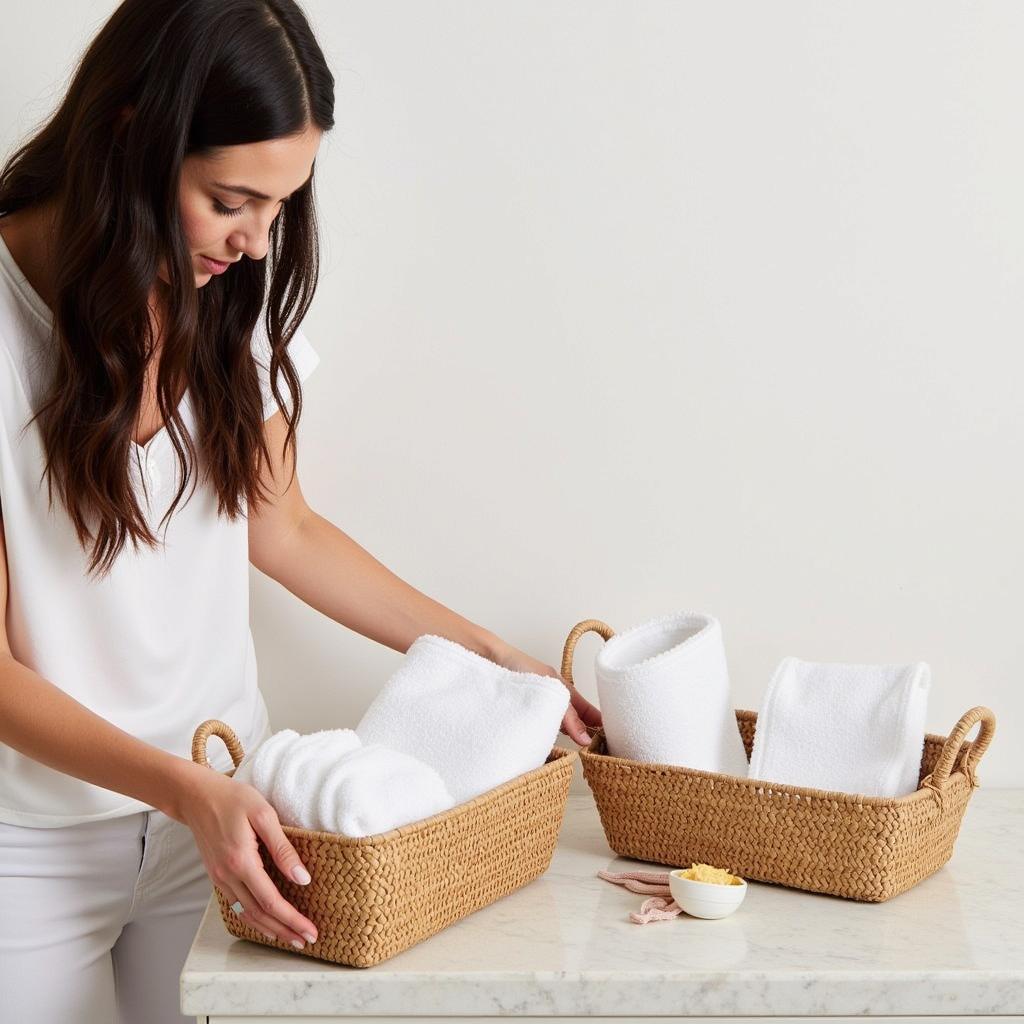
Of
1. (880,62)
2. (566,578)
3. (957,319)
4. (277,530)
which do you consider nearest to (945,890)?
(566,578)

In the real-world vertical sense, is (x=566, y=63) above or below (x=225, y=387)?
above

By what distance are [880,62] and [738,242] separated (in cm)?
27

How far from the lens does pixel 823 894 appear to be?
46.2 inches

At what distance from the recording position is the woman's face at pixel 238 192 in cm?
106

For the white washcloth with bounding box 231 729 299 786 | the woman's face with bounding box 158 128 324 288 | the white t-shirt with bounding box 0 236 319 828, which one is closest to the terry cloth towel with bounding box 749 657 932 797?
the white washcloth with bounding box 231 729 299 786

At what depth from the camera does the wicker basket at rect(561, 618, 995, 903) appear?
113cm

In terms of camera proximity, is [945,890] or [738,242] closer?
[945,890]

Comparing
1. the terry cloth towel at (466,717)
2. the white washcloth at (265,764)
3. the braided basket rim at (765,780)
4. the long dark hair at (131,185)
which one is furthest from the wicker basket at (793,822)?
the long dark hair at (131,185)

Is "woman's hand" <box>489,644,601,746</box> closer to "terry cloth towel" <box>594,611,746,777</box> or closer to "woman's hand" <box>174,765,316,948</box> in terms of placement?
"terry cloth towel" <box>594,611,746,777</box>

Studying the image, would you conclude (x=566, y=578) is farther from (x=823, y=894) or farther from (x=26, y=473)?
(x=26, y=473)

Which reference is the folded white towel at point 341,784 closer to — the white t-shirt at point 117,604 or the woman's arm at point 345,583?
the white t-shirt at point 117,604

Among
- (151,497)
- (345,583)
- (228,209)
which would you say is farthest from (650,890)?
(228,209)

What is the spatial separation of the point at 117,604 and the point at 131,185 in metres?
0.42

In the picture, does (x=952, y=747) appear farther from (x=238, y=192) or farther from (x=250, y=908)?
(x=238, y=192)
